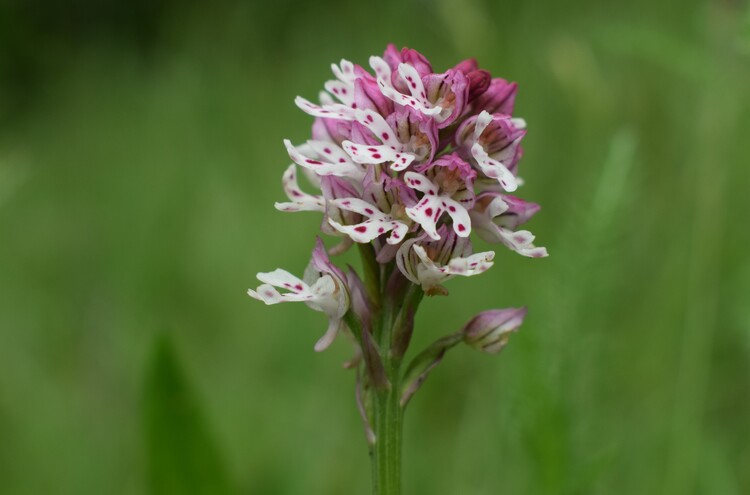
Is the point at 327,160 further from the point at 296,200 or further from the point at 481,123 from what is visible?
the point at 481,123

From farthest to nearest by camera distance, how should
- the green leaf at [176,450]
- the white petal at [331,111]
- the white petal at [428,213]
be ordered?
the green leaf at [176,450], the white petal at [331,111], the white petal at [428,213]

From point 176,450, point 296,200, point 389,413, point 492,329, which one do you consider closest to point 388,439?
point 389,413

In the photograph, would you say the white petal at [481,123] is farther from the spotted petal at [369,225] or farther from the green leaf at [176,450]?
the green leaf at [176,450]

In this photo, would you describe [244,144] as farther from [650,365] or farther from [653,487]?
[653,487]

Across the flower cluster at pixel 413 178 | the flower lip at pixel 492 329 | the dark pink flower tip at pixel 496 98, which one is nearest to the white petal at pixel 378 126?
the flower cluster at pixel 413 178

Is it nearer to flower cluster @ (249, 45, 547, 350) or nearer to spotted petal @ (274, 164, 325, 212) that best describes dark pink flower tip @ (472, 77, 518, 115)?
flower cluster @ (249, 45, 547, 350)

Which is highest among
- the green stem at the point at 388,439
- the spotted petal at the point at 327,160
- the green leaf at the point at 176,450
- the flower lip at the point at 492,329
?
the spotted petal at the point at 327,160
